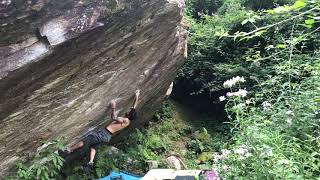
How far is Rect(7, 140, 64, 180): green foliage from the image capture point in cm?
665

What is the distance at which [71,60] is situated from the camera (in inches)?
264

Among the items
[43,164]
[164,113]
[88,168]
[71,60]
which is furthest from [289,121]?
[164,113]

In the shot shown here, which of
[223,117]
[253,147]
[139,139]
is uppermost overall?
[253,147]

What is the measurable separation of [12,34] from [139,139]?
5.74 m

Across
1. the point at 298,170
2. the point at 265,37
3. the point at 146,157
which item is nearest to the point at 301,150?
the point at 298,170

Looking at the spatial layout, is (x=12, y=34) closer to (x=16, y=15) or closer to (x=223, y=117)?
(x=16, y=15)

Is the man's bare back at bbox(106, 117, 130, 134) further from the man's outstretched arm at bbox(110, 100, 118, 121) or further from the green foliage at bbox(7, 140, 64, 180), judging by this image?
the green foliage at bbox(7, 140, 64, 180)

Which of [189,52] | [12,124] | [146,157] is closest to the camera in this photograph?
[12,124]

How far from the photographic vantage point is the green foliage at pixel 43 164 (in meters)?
6.65

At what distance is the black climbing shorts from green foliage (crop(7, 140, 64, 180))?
135cm

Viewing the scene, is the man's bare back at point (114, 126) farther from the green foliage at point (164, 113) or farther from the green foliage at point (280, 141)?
the green foliage at point (280, 141)

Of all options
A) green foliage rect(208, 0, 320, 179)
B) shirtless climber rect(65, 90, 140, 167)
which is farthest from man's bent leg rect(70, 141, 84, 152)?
green foliage rect(208, 0, 320, 179)

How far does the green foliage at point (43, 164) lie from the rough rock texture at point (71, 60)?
196 mm

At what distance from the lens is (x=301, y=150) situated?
454cm
